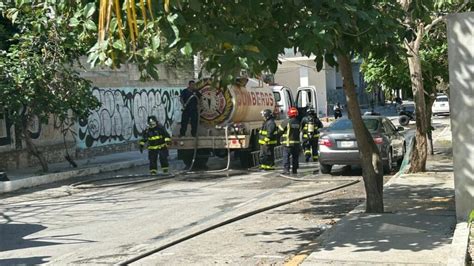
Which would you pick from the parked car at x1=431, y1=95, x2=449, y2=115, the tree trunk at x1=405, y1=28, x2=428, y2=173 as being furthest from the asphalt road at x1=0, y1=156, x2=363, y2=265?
the parked car at x1=431, y1=95, x2=449, y2=115

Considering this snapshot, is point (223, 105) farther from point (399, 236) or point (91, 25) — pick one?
point (91, 25)

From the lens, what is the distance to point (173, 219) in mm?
10047

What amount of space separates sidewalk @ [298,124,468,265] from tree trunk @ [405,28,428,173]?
2.49 m

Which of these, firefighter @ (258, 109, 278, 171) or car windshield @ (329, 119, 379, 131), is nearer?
car windshield @ (329, 119, 379, 131)

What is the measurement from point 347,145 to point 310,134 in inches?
120

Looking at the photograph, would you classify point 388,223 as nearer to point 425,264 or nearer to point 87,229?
point 425,264

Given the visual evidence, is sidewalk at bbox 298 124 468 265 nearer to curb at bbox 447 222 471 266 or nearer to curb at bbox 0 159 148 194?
curb at bbox 447 222 471 266

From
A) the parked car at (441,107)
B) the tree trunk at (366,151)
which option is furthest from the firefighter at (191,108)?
the parked car at (441,107)

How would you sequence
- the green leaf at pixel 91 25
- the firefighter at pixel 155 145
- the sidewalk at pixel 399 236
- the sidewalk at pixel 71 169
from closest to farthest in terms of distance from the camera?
the green leaf at pixel 91 25
the sidewalk at pixel 399 236
the sidewalk at pixel 71 169
the firefighter at pixel 155 145

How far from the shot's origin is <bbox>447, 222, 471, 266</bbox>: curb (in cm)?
595

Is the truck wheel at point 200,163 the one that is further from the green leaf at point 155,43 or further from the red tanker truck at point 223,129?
the green leaf at point 155,43

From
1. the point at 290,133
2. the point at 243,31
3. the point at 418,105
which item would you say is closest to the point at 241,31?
the point at 243,31

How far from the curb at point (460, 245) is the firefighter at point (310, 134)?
413 inches

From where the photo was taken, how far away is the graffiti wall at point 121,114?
22344mm
